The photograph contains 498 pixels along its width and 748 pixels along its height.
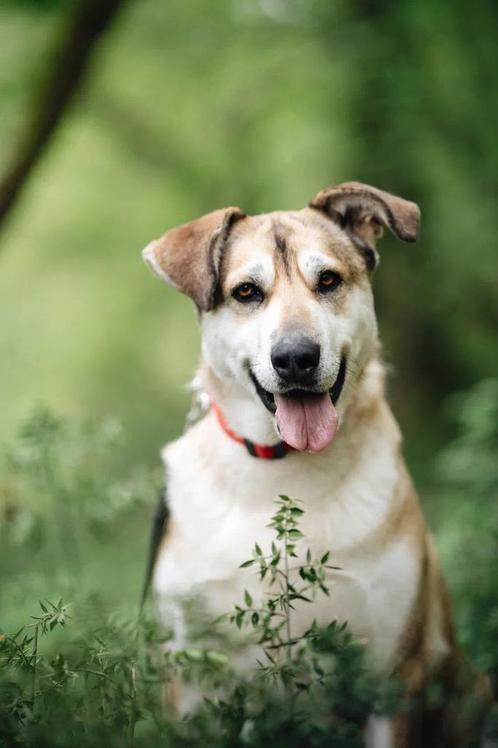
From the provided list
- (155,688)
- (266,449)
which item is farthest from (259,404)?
(155,688)

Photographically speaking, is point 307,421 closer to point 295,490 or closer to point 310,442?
point 310,442

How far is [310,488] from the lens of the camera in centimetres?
327

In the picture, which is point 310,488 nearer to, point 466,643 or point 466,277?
point 466,643

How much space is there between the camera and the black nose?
2.92 m

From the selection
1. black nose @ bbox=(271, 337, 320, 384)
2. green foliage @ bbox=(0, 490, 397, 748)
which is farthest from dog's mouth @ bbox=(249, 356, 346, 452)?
green foliage @ bbox=(0, 490, 397, 748)

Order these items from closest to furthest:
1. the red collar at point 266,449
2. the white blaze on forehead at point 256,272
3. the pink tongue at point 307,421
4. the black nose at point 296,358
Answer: the black nose at point 296,358, the pink tongue at point 307,421, the white blaze on forehead at point 256,272, the red collar at point 266,449

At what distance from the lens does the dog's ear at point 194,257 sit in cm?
320

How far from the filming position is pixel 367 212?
3.40 m

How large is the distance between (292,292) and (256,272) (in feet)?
0.54

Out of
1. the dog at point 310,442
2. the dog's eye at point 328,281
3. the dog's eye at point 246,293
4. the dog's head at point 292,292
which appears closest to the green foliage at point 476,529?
the dog at point 310,442

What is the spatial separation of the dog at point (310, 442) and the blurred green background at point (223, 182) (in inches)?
113

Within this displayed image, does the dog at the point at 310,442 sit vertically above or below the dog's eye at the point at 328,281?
below

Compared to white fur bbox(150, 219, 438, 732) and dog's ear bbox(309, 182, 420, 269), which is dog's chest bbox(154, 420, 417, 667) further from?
dog's ear bbox(309, 182, 420, 269)

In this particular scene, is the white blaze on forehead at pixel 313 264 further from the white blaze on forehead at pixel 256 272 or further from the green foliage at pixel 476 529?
the green foliage at pixel 476 529
